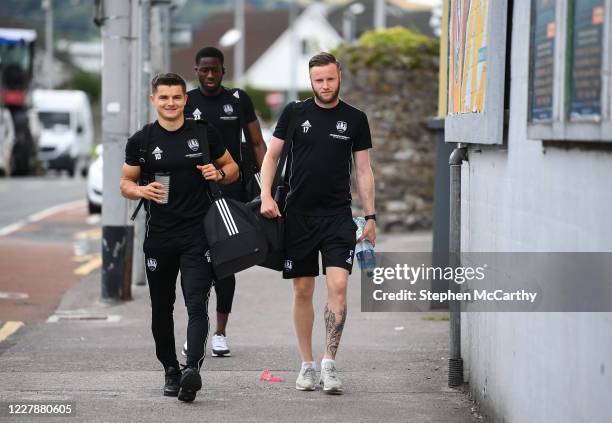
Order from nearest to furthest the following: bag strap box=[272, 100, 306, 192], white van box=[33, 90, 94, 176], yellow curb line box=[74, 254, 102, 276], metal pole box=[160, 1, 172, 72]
Answer: bag strap box=[272, 100, 306, 192] < yellow curb line box=[74, 254, 102, 276] < metal pole box=[160, 1, 172, 72] < white van box=[33, 90, 94, 176]

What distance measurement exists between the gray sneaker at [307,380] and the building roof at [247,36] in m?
81.5

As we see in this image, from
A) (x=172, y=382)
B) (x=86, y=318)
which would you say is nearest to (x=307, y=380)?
(x=172, y=382)

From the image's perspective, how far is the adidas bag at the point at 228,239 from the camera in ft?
24.3

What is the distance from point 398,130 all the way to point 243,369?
9820 mm

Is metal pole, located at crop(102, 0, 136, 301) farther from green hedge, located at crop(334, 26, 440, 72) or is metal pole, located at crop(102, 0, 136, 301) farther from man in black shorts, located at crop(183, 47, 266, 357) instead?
green hedge, located at crop(334, 26, 440, 72)

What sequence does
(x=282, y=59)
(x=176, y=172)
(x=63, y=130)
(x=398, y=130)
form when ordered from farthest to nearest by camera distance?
(x=282, y=59) → (x=63, y=130) → (x=398, y=130) → (x=176, y=172)

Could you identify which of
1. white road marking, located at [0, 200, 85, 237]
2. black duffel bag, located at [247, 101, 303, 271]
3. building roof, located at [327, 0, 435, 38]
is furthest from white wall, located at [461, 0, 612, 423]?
building roof, located at [327, 0, 435, 38]

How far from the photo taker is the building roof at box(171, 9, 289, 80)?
9306 centimetres

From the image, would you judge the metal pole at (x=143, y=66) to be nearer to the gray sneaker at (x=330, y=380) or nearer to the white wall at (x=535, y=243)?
the gray sneaker at (x=330, y=380)

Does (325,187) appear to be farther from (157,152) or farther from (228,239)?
(157,152)

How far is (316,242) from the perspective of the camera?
25.2ft

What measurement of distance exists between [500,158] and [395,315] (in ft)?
15.9

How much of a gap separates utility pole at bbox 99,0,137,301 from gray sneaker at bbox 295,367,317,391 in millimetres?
4546

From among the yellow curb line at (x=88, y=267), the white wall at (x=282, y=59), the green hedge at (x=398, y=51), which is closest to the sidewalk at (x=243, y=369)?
the yellow curb line at (x=88, y=267)
